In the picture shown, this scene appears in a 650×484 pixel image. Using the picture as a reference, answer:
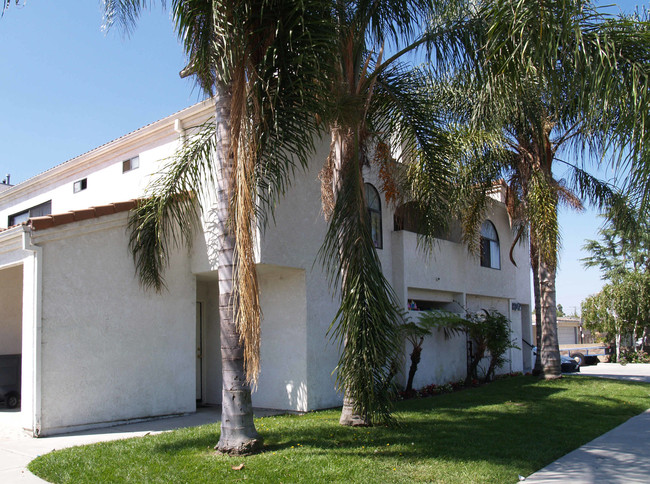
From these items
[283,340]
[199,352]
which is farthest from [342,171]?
[199,352]

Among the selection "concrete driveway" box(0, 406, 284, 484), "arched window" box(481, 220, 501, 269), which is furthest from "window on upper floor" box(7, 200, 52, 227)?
"arched window" box(481, 220, 501, 269)

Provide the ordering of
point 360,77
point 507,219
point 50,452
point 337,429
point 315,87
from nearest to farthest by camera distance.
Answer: point 315,87, point 50,452, point 337,429, point 360,77, point 507,219

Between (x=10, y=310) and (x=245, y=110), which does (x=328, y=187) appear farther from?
(x=10, y=310)

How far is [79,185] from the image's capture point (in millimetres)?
16359

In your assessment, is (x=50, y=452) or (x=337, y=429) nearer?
(x=50, y=452)

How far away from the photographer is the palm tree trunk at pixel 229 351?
6926mm

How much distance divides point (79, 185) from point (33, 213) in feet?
10.2

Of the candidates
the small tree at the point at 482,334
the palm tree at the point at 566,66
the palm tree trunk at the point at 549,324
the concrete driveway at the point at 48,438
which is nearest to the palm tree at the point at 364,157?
the palm tree at the point at 566,66

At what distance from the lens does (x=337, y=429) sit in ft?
27.8

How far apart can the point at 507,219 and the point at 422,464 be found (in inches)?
610

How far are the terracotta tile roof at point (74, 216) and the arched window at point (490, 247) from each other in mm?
12328

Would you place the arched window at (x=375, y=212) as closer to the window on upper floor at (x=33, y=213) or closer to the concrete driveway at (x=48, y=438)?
the concrete driveway at (x=48, y=438)

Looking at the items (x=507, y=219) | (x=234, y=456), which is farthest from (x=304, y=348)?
(x=507, y=219)

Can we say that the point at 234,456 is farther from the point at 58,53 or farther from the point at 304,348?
the point at 58,53
